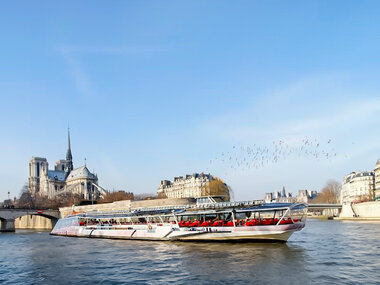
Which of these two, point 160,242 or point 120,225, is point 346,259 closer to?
point 160,242

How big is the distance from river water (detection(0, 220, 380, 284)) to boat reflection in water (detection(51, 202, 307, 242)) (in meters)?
1.25

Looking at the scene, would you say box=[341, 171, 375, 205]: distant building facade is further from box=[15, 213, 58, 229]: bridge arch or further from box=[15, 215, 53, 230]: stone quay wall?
box=[15, 215, 53, 230]: stone quay wall

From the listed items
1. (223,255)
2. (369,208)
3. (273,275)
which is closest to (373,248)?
(223,255)

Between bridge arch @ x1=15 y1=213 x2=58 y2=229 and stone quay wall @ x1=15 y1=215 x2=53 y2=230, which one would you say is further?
stone quay wall @ x1=15 y1=215 x2=53 y2=230

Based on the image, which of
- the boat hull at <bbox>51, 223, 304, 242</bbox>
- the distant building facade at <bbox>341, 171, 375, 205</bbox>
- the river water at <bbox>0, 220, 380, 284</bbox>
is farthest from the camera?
the distant building facade at <bbox>341, 171, 375, 205</bbox>

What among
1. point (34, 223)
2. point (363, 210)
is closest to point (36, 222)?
point (34, 223)

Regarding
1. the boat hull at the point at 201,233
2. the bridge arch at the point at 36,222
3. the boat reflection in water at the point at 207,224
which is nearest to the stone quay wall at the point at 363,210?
the boat reflection in water at the point at 207,224

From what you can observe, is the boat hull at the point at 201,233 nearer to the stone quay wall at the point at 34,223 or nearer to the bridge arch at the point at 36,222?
the bridge arch at the point at 36,222

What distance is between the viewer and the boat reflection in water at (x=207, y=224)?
126 feet

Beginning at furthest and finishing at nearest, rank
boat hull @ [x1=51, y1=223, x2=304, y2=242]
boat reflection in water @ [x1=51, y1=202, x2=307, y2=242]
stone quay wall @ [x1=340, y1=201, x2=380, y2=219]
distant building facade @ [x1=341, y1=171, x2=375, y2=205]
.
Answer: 1. distant building facade @ [x1=341, y1=171, x2=375, y2=205]
2. stone quay wall @ [x1=340, y1=201, x2=380, y2=219]
3. boat reflection in water @ [x1=51, y1=202, x2=307, y2=242]
4. boat hull @ [x1=51, y1=223, x2=304, y2=242]

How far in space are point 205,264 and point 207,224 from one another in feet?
47.1

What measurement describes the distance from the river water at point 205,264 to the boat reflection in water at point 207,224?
1255 mm

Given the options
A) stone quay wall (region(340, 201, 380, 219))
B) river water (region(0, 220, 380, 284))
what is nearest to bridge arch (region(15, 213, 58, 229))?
river water (region(0, 220, 380, 284))

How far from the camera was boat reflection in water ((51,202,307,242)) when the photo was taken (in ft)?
126
